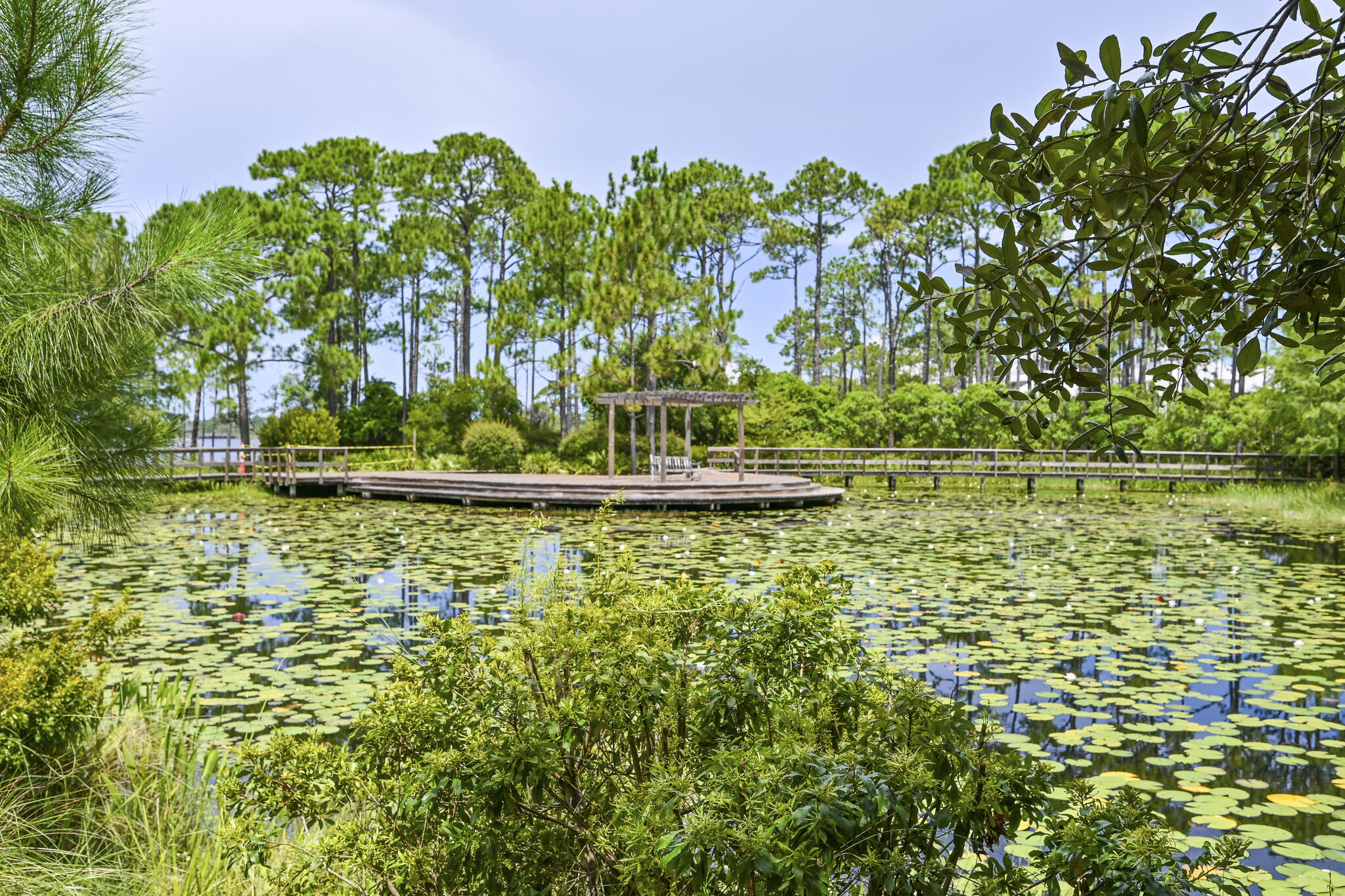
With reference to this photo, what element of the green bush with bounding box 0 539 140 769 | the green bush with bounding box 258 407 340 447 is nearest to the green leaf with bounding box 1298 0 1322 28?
the green bush with bounding box 0 539 140 769

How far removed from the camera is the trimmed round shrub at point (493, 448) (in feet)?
70.7

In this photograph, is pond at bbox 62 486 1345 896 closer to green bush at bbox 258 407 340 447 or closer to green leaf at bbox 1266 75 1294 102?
green leaf at bbox 1266 75 1294 102

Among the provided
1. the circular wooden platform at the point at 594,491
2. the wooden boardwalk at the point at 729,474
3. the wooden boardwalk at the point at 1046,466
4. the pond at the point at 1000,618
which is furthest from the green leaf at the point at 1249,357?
the wooden boardwalk at the point at 1046,466

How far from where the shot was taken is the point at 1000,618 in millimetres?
6703

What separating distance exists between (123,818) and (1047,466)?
73.6ft

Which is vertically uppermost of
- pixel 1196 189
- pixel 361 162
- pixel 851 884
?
pixel 361 162

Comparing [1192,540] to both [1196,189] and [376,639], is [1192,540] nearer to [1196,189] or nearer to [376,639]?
[376,639]

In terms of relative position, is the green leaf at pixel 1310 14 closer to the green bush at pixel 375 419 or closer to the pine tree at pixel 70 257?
the pine tree at pixel 70 257

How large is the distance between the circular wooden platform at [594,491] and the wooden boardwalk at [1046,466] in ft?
8.27

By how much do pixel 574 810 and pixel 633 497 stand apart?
43.2 feet

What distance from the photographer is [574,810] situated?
201cm

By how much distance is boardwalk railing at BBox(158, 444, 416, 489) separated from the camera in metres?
19.7

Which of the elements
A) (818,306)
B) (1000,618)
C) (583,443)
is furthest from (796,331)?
(1000,618)

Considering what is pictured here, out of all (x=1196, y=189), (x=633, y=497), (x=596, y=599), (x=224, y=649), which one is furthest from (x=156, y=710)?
(x=633, y=497)
